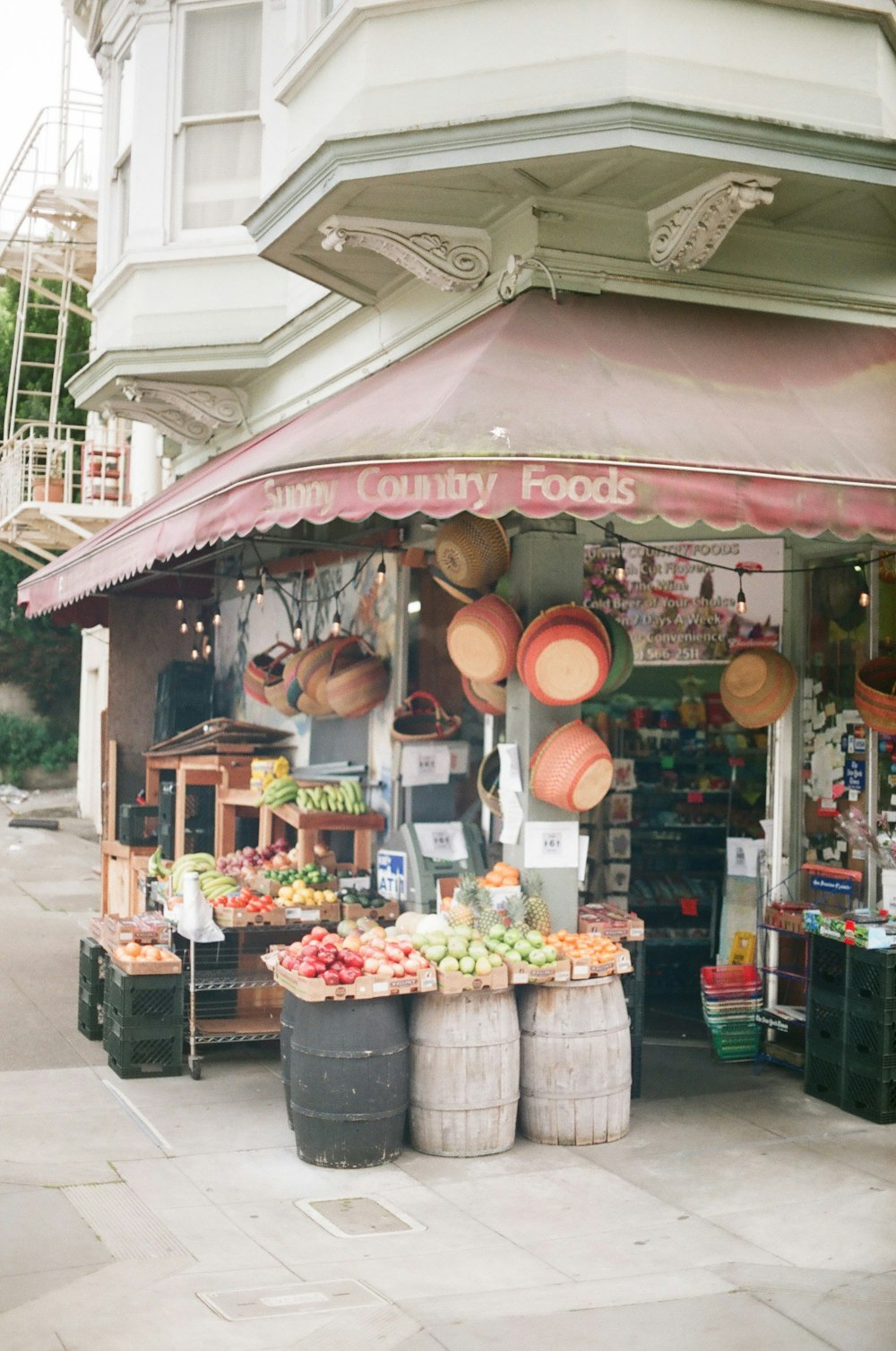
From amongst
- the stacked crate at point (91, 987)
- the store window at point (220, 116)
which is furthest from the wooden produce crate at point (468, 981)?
the store window at point (220, 116)

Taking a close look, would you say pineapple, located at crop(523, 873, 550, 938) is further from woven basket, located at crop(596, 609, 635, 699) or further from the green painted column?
woven basket, located at crop(596, 609, 635, 699)

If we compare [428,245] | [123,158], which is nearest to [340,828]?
[428,245]

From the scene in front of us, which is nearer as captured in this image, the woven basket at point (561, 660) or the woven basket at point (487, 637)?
the woven basket at point (561, 660)

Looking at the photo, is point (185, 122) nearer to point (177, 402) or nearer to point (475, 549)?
point (177, 402)

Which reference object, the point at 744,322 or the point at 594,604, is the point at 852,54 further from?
the point at 594,604

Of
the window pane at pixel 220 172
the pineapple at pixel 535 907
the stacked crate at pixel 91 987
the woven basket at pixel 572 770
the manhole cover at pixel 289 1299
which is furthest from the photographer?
the window pane at pixel 220 172

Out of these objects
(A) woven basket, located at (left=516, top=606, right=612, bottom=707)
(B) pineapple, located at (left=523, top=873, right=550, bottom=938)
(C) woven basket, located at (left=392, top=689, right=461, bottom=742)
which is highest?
(A) woven basket, located at (left=516, top=606, right=612, bottom=707)

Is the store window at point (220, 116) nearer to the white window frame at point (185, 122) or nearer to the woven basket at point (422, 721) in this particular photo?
the white window frame at point (185, 122)

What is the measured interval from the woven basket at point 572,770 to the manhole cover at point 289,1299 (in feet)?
10.4

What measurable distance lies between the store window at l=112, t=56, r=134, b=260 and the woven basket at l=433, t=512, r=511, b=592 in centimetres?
620

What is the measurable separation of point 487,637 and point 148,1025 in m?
3.40

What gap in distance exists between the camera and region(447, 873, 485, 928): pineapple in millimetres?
8234

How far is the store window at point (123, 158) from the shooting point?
13.4m

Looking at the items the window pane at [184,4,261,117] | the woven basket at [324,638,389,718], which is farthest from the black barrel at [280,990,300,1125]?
the window pane at [184,4,261,117]
